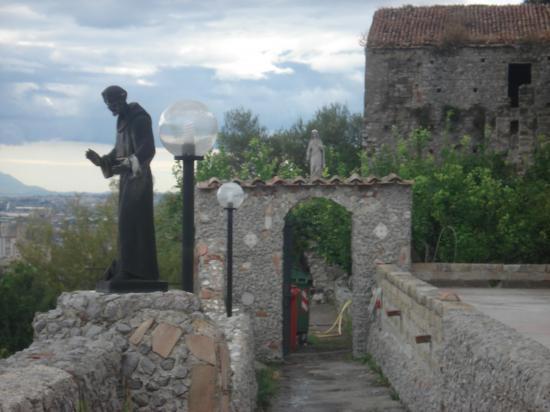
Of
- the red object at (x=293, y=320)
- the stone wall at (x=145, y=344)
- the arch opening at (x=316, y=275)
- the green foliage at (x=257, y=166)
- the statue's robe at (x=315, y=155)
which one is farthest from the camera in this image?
the green foliage at (x=257, y=166)

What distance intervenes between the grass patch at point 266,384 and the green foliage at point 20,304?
16.0m

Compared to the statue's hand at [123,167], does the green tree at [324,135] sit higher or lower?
higher

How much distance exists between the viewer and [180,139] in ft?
25.1

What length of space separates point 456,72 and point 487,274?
1739 centimetres

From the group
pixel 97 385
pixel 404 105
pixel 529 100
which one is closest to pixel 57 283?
pixel 404 105

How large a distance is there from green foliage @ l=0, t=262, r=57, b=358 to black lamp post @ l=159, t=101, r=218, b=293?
25.5 meters

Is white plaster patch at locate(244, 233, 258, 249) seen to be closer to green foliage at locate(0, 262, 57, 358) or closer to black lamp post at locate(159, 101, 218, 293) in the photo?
black lamp post at locate(159, 101, 218, 293)

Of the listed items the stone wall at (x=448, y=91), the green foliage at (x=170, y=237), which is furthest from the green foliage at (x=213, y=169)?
the stone wall at (x=448, y=91)

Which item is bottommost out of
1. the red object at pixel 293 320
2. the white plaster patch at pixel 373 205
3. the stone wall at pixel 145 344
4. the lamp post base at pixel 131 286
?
the red object at pixel 293 320

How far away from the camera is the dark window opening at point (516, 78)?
117ft

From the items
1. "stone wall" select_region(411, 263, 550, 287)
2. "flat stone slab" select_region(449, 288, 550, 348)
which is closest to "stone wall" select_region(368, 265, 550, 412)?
"flat stone slab" select_region(449, 288, 550, 348)

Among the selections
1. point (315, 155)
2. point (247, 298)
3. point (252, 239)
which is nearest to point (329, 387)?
point (247, 298)

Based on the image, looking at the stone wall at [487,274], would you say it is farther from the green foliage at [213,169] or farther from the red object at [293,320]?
the green foliage at [213,169]

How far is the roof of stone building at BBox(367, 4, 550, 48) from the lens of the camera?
3528 cm
